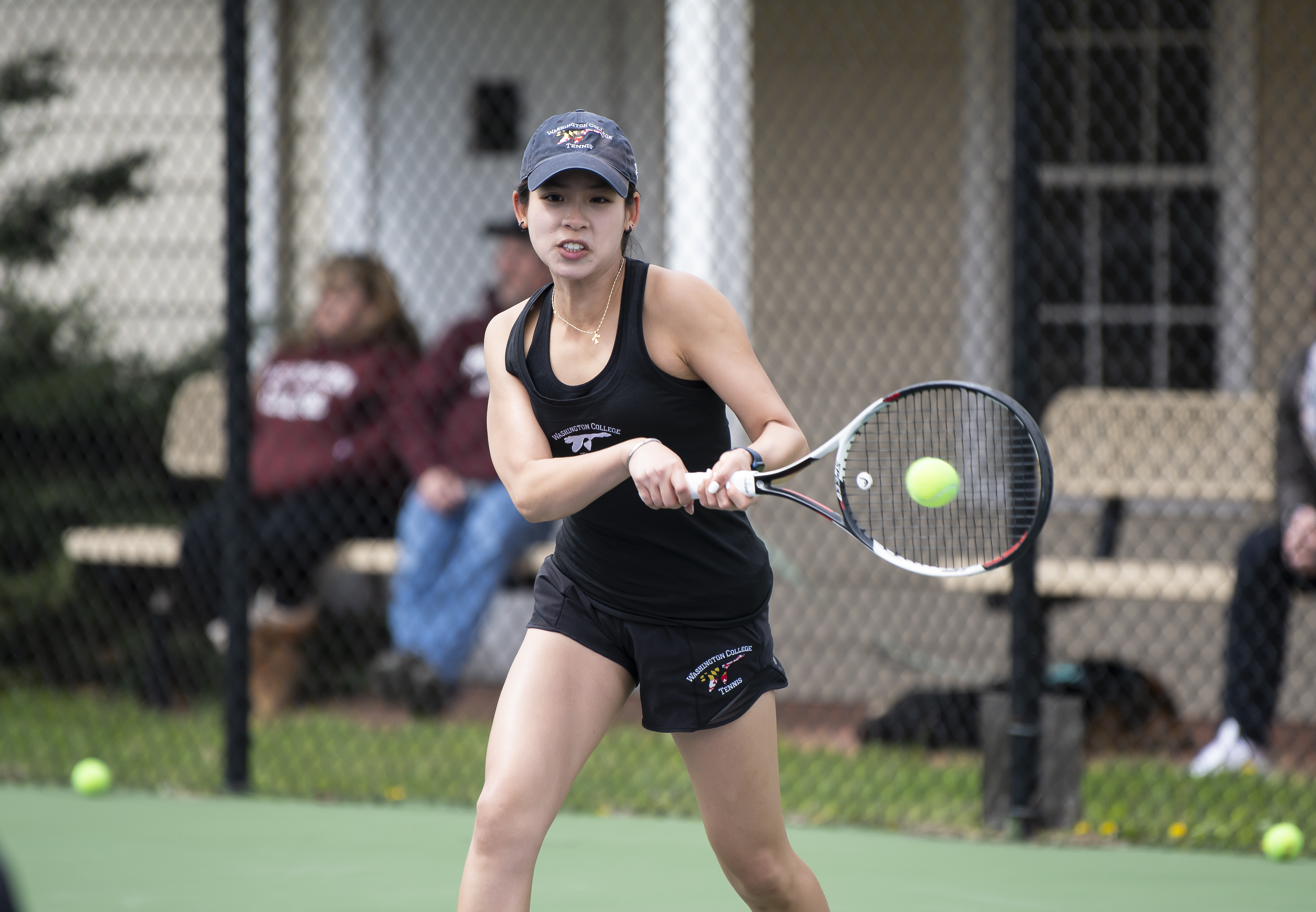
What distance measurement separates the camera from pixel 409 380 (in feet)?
18.8

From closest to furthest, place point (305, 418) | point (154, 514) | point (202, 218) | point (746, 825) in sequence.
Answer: point (746, 825) < point (305, 418) < point (154, 514) < point (202, 218)

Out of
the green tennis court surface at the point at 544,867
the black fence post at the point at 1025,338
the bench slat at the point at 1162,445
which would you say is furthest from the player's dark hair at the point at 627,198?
the bench slat at the point at 1162,445

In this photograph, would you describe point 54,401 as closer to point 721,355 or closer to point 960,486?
point 721,355

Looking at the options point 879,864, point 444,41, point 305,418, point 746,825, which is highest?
point 444,41

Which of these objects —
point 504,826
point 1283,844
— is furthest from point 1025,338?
point 504,826

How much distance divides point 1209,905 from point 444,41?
5052 mm

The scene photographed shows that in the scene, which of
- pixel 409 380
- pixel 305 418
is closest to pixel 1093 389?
pixel 409 380

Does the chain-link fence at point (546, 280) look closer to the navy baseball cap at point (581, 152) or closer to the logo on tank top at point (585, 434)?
the logo on tank top at point (585, 434)

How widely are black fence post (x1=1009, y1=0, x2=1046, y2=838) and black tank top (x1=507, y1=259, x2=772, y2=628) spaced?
1684 mm

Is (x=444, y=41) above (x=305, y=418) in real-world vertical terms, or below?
above

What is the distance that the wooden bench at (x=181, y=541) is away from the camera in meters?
5.69

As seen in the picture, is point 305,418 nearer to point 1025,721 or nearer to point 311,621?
point 311,621

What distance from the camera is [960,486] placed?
8.48 ft

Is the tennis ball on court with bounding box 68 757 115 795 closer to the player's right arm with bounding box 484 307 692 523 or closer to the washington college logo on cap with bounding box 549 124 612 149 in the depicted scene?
the player's right arm with bounding box 484 307 692 523
